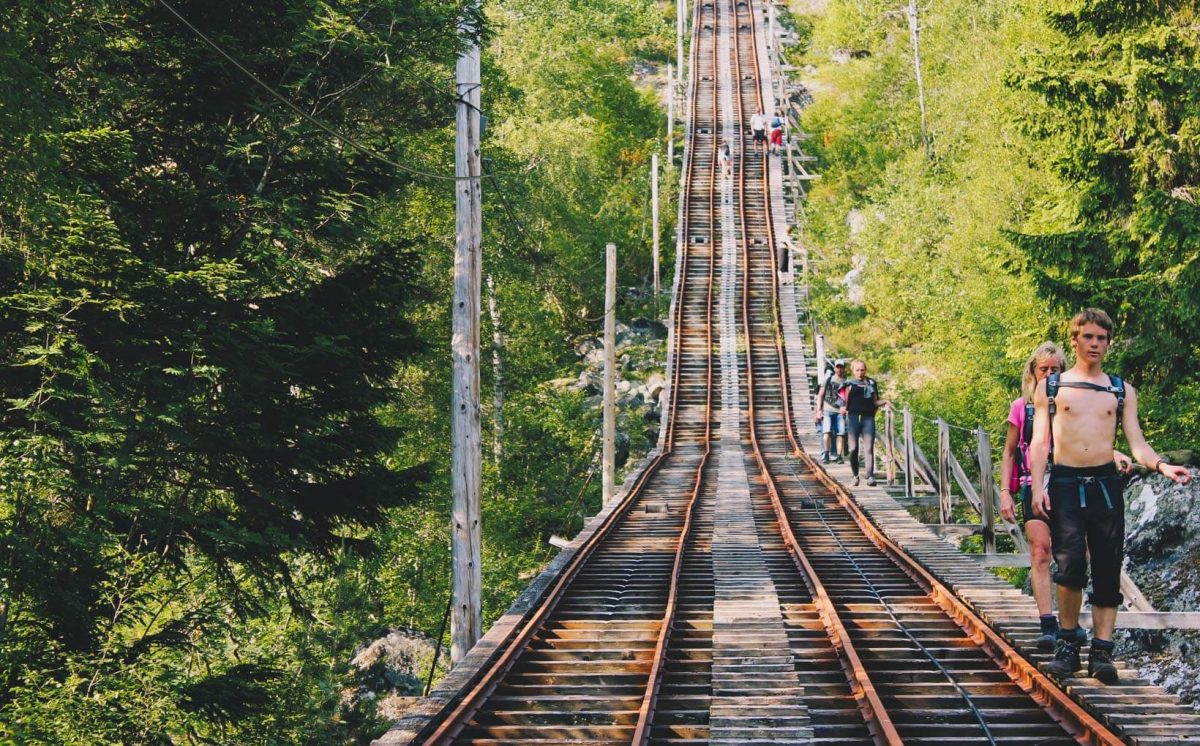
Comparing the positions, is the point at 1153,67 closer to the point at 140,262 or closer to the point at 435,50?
the point at 435,50

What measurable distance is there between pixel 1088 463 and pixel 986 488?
222 inches

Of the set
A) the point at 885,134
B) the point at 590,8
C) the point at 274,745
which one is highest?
the point at 590,8

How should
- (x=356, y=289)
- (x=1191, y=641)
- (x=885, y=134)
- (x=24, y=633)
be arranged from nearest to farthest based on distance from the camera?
(x=24, y=633), (x=356, y=289), (x=1191, y=641), (x=885, y=134)

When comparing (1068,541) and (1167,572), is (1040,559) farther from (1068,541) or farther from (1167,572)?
(1167,572)

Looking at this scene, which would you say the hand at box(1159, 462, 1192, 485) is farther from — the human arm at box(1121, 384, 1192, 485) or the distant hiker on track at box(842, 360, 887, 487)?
the distant hiker on track at box(842, 360, 887, 487)

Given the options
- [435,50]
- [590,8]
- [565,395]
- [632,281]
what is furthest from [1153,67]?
[590,8]

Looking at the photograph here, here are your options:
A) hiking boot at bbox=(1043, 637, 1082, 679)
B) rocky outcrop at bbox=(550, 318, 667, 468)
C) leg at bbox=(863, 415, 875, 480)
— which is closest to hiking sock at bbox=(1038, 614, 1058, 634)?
hiking boot at bbox=(1043, 637, 1082, 679)

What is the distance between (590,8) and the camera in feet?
213

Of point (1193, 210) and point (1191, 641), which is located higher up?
point (1193, 210)

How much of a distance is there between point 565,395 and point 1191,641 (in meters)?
20.8

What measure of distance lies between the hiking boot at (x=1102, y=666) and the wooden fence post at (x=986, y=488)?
15.7ft

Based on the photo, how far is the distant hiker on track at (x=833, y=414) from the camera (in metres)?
17.2

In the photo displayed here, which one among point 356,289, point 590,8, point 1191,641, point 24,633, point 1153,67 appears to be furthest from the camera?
point 590,8

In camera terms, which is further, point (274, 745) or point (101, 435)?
point (274, 745)
